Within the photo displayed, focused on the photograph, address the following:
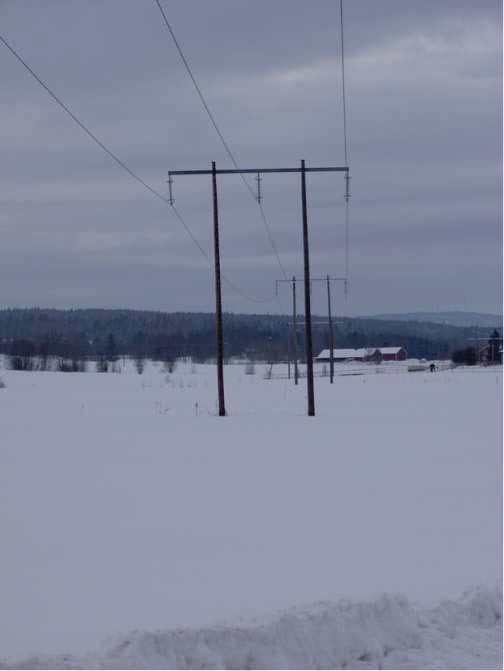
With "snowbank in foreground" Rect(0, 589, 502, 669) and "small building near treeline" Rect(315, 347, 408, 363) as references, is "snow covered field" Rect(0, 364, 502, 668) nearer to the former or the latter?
"snowbank in foreground" Rect(0, 589, 502, 669)

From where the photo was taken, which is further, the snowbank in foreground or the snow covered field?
the snow covered field

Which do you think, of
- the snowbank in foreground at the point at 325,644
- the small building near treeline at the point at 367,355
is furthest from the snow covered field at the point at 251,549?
the small building near treeline at the point at 367,355

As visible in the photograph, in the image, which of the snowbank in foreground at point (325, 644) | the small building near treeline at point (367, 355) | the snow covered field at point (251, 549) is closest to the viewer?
the snowbank in foreground at point (325, 644)

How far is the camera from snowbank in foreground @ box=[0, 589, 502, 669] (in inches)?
293

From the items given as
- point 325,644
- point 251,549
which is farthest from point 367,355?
point 325,644

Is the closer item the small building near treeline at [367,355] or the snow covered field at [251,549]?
the snow covered field at [251,549]

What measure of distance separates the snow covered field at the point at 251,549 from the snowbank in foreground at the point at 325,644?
0.05 ft

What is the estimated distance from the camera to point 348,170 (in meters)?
30.2

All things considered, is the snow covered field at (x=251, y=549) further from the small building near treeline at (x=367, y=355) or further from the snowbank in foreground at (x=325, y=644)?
the small building near treeline at (x=367, y=355)

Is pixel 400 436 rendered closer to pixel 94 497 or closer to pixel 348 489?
pixel 348 489

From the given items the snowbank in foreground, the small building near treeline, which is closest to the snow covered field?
the snowbank in foreground

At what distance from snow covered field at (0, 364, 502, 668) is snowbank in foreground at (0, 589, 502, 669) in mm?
17

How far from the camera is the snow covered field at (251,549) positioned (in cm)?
784

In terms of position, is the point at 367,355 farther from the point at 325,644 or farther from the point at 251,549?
the point at 325,644
